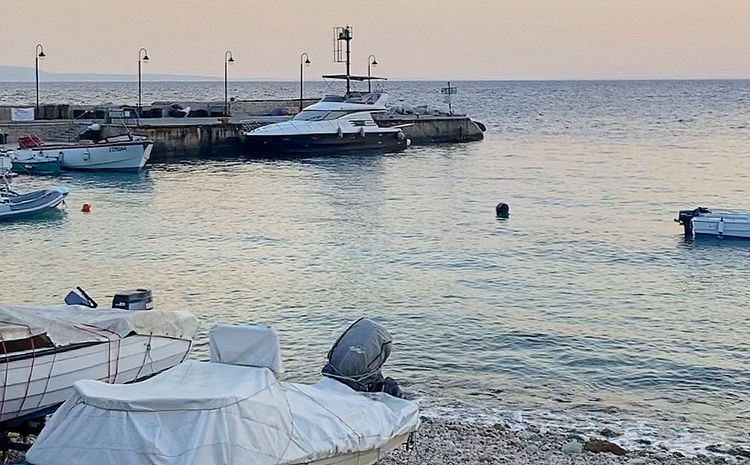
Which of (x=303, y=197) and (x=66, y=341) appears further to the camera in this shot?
(x=303, y=197)

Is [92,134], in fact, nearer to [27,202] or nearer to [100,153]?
[100,153]

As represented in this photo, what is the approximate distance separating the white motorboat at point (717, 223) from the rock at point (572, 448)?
1721 centimetres

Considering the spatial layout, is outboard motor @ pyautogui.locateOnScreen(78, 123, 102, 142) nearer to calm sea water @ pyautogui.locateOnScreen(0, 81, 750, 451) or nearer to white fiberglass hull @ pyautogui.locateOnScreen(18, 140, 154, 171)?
calm sea water @ pyautogui.locateOnScreen(0, 81, 750, 451)

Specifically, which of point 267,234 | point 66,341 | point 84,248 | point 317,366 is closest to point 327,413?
point 66,341

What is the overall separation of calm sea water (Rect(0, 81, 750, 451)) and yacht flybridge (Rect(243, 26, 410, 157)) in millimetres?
4013

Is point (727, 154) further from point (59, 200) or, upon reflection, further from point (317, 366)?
point (317, 366)

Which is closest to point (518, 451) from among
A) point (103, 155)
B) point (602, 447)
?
point (602, 447)

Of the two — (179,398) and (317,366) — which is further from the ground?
(179,398)

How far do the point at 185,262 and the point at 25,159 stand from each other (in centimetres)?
1901

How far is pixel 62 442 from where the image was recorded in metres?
8.23

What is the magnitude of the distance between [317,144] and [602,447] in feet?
137

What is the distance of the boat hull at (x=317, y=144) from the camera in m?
50.8

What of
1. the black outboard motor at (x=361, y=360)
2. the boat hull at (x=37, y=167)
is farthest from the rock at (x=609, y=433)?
the boat hull at (x=37, y=167)

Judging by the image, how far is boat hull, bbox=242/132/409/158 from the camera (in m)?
50.8
